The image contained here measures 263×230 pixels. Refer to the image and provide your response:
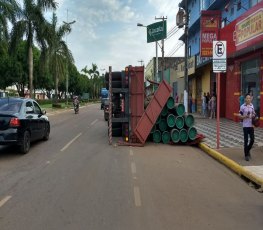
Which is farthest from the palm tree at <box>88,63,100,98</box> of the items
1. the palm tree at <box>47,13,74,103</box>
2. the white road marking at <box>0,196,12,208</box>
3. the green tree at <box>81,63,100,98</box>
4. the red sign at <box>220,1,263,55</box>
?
the white road marking at <box>0,196,12,208</box>

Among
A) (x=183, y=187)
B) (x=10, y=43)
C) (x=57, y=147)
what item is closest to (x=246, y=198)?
(x=183, y=187)

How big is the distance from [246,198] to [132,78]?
9541 mm

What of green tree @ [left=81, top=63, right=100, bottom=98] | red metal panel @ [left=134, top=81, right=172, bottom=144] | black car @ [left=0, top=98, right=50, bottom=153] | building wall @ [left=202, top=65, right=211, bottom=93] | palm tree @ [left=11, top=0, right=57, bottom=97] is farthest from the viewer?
green tree @ [left=81, top=63, right=100, bottom=98]

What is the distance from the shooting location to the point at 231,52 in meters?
24.4

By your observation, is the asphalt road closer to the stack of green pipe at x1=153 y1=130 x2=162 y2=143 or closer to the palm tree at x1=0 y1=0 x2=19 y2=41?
the stack of green pipe at x1=153 y1=130 x2=162 y2=143

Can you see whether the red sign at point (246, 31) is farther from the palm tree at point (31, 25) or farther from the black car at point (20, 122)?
the palm tree at point (31, 25)

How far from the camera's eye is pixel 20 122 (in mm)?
13188

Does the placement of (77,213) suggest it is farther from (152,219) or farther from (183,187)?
(183,187)

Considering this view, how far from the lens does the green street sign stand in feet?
107

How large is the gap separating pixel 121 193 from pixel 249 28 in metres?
14.7

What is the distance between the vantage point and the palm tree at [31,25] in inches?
1550

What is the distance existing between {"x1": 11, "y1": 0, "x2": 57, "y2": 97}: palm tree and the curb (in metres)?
28.0

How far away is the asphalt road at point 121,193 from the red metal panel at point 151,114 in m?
2.28

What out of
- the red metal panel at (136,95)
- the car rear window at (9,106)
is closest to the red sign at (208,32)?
the red metal panel at (136,95)
